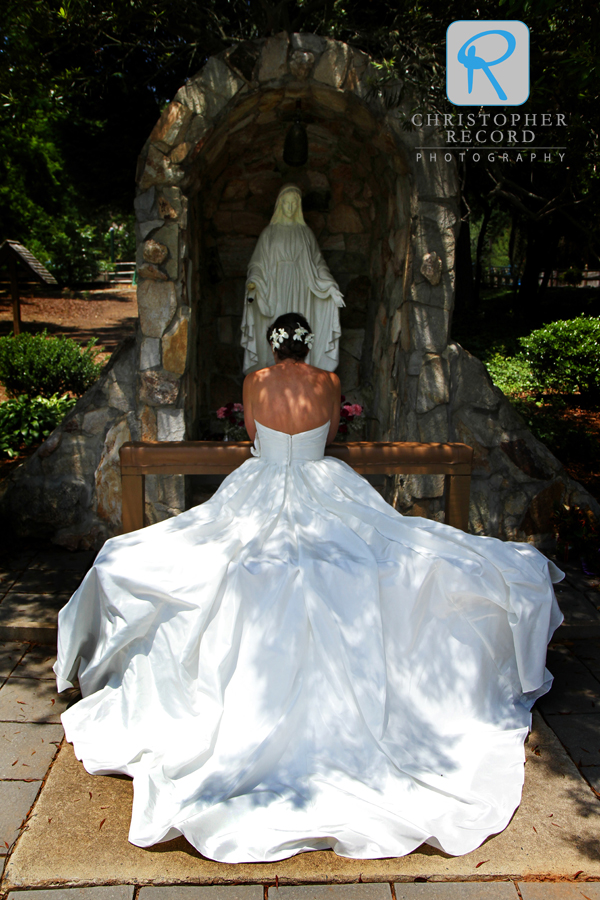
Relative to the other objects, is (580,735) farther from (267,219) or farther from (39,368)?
(39,368)

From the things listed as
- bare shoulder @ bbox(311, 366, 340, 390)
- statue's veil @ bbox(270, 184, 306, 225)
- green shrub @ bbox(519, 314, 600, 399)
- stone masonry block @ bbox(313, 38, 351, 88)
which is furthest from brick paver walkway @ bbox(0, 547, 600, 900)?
green shrub @ bbox(519, 314, 600, 399)

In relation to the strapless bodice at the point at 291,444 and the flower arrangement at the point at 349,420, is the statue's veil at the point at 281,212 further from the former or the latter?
the strapless bodice at the point at 291,444

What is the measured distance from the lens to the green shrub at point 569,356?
7.93 meters

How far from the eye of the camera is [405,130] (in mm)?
4129

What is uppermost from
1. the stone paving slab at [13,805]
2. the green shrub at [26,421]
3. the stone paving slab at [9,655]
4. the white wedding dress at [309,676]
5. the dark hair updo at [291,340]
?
the dark hair updo at [291,340]

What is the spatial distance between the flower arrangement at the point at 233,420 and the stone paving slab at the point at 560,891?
3.65 meters

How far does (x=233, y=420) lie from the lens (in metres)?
5.26

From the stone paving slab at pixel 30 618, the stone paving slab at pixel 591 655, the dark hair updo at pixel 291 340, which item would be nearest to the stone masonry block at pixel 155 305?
the dark hair updo at pixel 291 340

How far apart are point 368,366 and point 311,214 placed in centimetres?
134

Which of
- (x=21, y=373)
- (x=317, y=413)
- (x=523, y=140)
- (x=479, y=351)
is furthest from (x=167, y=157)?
(x=479, y=351)

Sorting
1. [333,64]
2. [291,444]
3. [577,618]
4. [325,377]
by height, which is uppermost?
[333,64]

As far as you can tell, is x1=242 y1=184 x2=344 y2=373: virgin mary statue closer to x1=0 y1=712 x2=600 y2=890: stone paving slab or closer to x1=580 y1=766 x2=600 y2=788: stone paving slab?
x1=580 y1=766 x2=600 y2=788: stone paving slab

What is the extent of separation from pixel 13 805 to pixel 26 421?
4799mm

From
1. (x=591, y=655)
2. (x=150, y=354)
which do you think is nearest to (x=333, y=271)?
(x=150, y=354)
